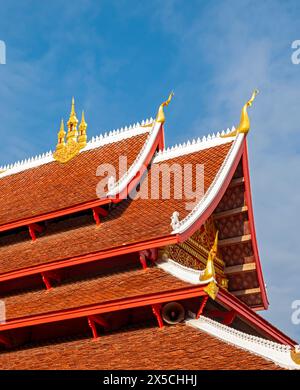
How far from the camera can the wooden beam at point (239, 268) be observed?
1883 cm

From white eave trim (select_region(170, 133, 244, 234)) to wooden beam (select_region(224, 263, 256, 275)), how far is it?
10.2 feet

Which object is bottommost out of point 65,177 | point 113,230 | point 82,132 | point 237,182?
point 113,230

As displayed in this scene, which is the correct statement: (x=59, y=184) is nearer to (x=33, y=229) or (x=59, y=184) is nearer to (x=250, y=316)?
(x=33, y=229)

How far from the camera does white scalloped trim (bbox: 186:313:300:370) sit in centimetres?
1241

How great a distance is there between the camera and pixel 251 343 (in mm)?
12852

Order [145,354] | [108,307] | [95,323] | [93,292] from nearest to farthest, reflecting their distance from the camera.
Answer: [145,354], [108,307], [95,323], [93,292]

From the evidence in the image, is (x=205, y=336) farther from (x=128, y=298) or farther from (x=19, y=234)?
(x=19, y=234)

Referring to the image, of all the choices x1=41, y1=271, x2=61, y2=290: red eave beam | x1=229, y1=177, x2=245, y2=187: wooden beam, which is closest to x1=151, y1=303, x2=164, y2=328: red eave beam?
x1=41, y1=271, x2=61, y2=290: red eave beam

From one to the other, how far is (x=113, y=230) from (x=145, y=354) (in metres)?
3.96

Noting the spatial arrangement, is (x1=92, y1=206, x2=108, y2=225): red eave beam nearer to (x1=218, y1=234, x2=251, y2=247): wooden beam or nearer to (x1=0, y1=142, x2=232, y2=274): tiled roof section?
(x1=0, y1=142, x2=232, y2=274): tiled roof section

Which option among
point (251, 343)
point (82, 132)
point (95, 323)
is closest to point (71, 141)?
point (82, 132)

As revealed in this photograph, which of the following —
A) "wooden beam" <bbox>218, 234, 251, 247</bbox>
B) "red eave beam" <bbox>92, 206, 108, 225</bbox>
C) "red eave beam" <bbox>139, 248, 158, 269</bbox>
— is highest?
"red eave beam" <bbox>92, 206, 108, 225</bbox>
